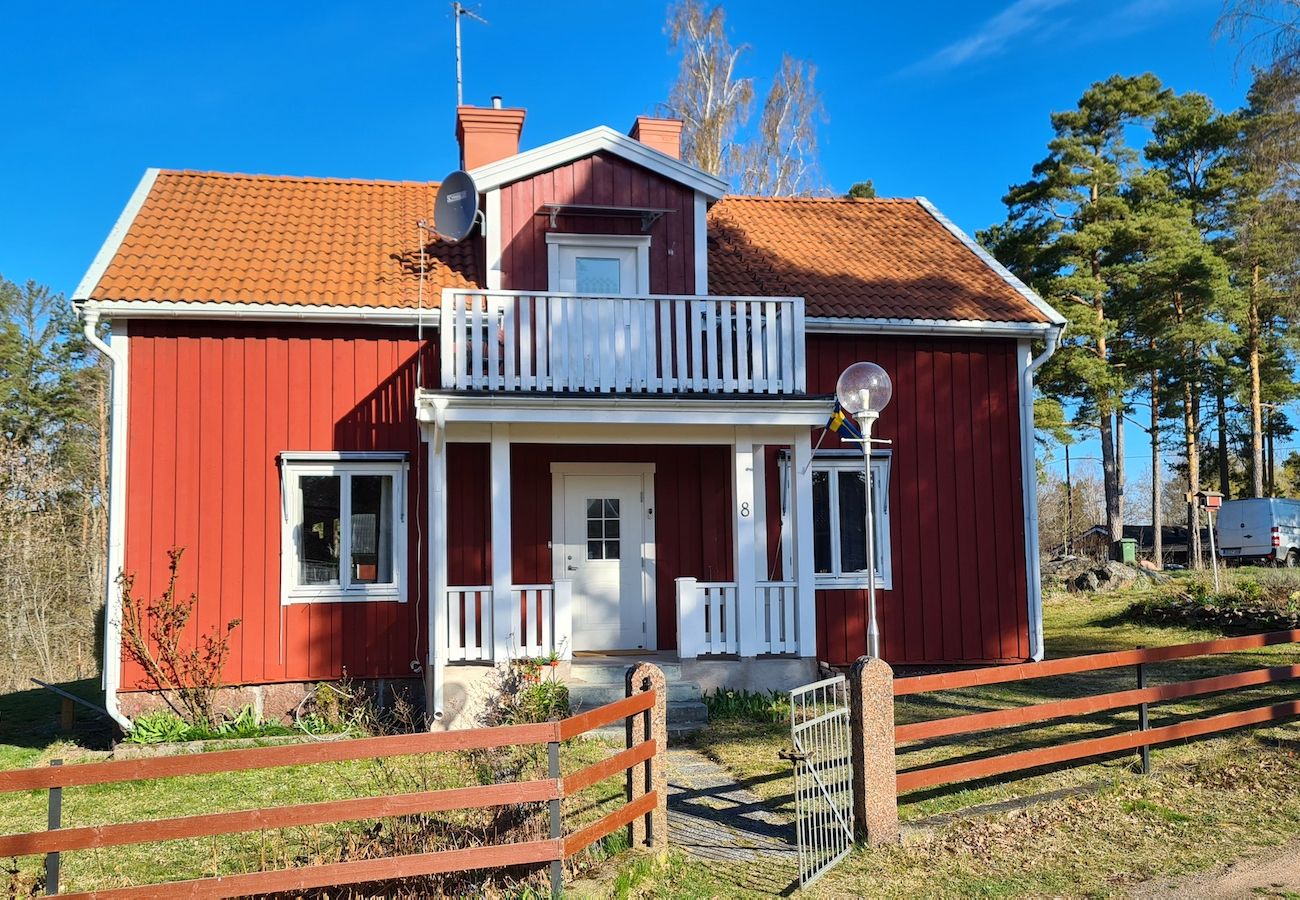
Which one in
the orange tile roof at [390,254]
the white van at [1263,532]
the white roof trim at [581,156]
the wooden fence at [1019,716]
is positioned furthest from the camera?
the white van at [1263,532]

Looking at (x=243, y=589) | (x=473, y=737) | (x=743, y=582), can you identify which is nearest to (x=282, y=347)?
(x=243, y=589)

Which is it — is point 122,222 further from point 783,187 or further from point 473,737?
point 783,187

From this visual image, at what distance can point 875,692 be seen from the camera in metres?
6.38

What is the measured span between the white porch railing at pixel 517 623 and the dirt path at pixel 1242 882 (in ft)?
20.0

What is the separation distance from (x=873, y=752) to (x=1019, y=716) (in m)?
1.54

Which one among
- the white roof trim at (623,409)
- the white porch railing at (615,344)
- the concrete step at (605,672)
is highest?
the white porch railing at (615,344)

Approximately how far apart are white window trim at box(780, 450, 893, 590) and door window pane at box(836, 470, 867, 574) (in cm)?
8

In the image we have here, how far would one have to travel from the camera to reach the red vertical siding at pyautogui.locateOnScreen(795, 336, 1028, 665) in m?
12.6

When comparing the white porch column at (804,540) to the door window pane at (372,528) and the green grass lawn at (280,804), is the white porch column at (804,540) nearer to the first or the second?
the green grass lawn at (280,804)

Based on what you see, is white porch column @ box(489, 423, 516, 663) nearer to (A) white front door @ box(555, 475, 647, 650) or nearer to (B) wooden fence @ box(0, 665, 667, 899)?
(A) white front door @ box(555, 475, 647, 650)

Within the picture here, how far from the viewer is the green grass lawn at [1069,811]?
596 centimetres

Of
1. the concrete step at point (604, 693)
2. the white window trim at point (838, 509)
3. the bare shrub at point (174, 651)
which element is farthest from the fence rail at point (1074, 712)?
the bare shrub at point (174, 651)

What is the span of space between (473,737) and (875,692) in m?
2.48

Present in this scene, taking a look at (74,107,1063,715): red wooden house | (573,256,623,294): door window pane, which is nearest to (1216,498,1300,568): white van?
(74,107,1063,715): red wooden house
